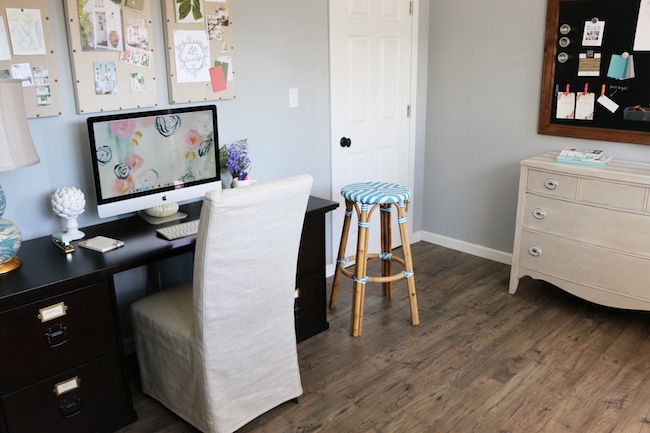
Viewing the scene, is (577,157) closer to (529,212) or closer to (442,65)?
(529,212)

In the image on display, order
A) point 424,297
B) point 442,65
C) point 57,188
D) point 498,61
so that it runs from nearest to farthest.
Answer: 1. point 57,188
2. point 424,297
3. point 498,61
4. point 442,65

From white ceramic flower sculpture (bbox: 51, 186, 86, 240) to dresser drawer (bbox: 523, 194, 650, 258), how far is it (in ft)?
7.73

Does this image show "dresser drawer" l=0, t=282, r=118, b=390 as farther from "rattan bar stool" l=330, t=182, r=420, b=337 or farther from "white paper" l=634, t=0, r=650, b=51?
"white paper" l=634, t=0, r=650, b=51

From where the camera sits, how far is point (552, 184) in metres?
3.18

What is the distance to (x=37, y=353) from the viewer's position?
2006 mm

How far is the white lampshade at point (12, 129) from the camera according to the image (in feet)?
6.34

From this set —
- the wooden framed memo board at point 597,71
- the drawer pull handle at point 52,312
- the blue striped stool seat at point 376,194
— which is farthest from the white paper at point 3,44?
the wooden framed memo board at point 597,71

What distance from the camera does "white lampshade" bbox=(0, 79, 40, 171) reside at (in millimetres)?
1932

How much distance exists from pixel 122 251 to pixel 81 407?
60 centimetres

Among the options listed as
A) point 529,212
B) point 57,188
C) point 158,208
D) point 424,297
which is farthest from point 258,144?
point 529,212

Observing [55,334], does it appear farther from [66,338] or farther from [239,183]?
[239,183]

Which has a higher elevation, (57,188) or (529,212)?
(57,188)

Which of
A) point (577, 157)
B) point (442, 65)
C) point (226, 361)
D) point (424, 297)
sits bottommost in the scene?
point (424, 297)

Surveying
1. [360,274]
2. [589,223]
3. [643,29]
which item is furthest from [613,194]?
[360,274]
